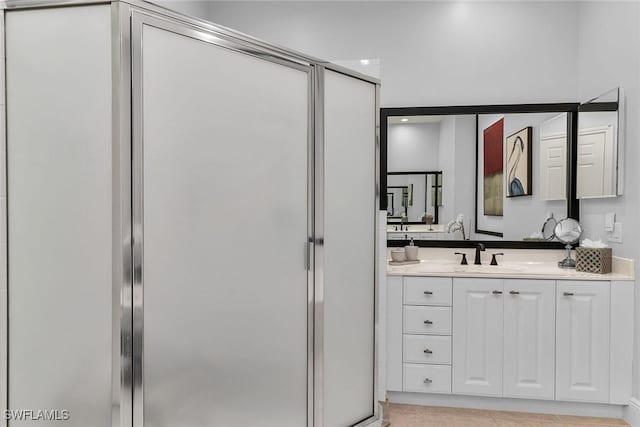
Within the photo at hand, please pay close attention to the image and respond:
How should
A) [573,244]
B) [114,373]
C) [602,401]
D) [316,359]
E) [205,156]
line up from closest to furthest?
1. [114,373]
2. [205,156]
3. [316,359]
4. [602,401]
5. [573,244]

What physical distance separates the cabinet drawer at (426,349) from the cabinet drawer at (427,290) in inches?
8.9

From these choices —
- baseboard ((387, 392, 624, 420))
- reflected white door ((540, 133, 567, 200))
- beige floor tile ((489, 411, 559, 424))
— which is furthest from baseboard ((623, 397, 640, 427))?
reflected white door ((540, 133, 567, 200))

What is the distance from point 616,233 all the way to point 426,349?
1.41 m

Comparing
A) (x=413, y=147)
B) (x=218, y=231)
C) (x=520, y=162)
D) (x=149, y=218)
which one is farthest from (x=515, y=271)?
(x=149, y=218)

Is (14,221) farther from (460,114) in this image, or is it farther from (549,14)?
(549,14)

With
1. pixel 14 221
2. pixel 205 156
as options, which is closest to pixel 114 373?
pixel 14 221

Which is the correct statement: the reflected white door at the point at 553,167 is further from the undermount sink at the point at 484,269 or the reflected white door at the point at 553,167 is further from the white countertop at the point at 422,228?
the white countertop at the point at 422,228

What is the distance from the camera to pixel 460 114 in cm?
355

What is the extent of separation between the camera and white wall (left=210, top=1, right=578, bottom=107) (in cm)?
346

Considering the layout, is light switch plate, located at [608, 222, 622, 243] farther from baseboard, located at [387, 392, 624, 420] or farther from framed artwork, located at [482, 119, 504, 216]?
baseboard, located at [387, 392, 624, 420]

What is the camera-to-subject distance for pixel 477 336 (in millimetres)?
3020

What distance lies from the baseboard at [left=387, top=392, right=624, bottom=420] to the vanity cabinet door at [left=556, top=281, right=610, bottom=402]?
0.35ft

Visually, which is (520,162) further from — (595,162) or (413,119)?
(413,119)

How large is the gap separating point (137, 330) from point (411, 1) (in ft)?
10.2
